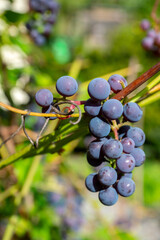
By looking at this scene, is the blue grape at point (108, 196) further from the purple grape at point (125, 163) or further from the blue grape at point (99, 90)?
the blue grape at point (99, 90)

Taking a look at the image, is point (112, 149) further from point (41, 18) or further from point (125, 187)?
point (41, 18)

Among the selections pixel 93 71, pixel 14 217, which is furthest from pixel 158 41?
pixel 93 71

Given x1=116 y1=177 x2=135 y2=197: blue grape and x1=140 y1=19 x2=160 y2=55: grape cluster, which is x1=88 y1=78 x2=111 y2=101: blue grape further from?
x1=140 y1=19 x2=160 y2=55: grape cluster

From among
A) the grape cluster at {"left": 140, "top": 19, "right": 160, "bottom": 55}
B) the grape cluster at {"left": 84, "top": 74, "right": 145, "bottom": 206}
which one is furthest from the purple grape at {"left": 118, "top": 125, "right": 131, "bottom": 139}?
the grape cluster at {"left": 140, "top": 19, "right": 160, "bottom": 55}

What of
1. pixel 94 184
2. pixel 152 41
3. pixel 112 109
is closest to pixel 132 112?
pixel 112 109

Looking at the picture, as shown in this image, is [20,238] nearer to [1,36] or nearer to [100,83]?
[1,36]

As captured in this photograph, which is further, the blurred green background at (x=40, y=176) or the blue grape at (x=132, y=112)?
the blurred green background at (x=40, y=176)

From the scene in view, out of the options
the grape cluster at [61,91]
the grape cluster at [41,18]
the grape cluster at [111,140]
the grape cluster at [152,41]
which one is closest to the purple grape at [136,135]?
the grape cluster at [111,140]
